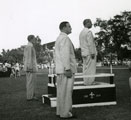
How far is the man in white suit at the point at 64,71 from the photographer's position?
7754 millimetres

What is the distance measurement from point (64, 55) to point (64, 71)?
0.37 m

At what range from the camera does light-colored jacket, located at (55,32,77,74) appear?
7727 millimetres

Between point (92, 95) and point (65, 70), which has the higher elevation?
point (65, 70)

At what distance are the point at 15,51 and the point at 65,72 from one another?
143415mm

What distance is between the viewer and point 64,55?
25.4 feet

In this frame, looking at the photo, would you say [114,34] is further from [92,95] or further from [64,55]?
[64,55]

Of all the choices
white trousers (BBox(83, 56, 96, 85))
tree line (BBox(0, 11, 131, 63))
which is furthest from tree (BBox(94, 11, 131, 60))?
white trousers (BBox(83, 56, 96, 85))

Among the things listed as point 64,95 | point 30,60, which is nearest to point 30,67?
point 30,60

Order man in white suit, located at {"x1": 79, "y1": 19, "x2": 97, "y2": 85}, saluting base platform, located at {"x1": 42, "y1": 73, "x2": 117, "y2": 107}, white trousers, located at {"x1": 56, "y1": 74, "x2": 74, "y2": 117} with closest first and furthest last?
white trousers, located at {"x1": 56, "y1": 74, "x2": 74, "y2": 117}, saluting base platform, located at {"x1": 42, "y1": 73, "x2": 117, "y2": 107}, man in white suit, located at {"x1": 79, "y1": 19, "x2": 97, "y2": 85}

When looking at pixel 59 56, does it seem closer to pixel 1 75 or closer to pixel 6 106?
pixel 6 106

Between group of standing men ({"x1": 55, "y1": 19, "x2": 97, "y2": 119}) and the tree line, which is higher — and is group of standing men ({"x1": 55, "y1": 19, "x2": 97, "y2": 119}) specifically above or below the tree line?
below

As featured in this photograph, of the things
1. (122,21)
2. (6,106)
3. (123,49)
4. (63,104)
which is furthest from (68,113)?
(122,21)

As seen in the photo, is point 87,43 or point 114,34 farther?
point 114,34

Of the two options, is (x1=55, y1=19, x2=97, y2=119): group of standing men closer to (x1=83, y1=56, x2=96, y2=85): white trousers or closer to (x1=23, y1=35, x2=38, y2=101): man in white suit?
(x1=83, y1=56, x2=96, y2=85): white trousers
